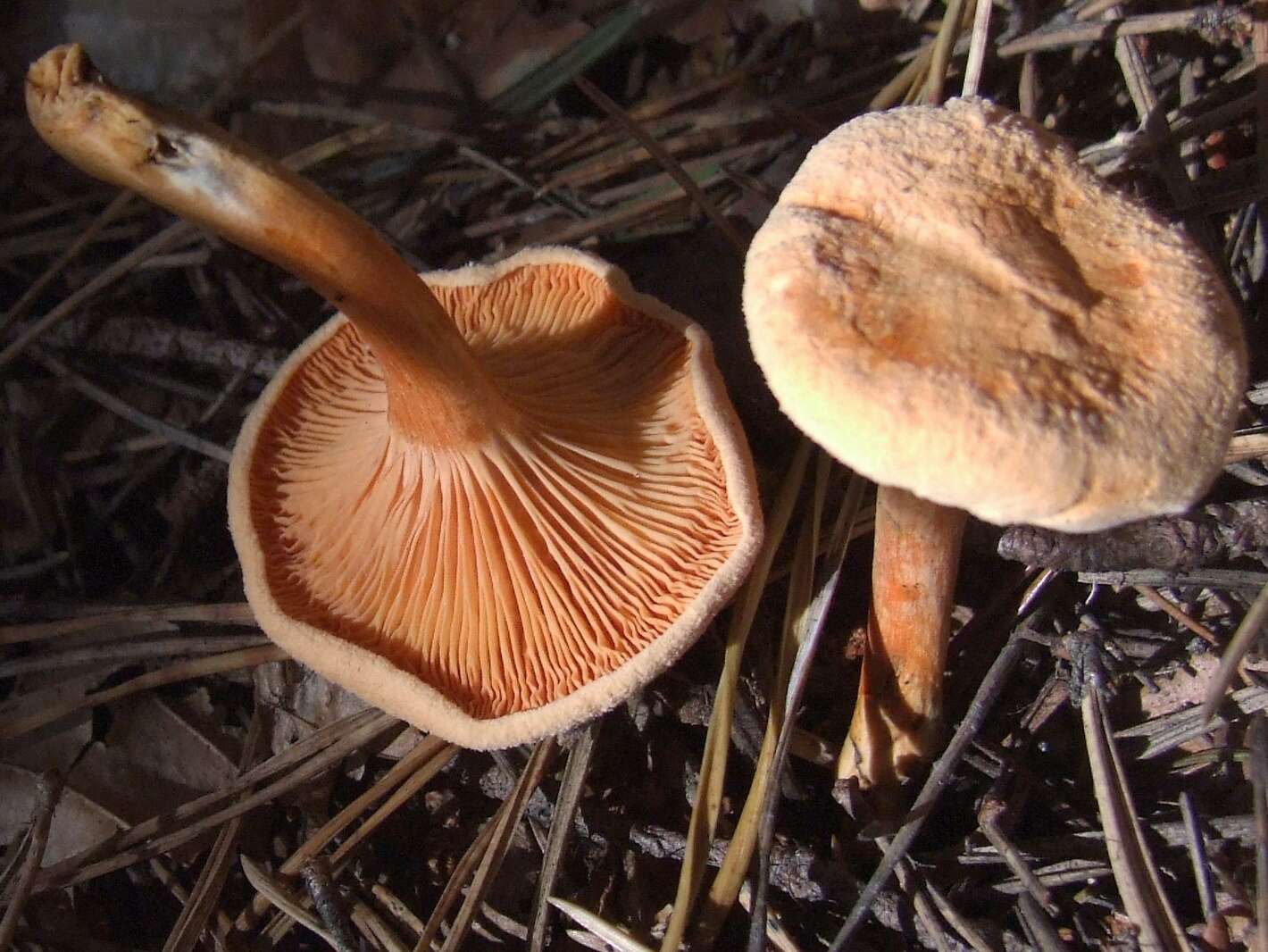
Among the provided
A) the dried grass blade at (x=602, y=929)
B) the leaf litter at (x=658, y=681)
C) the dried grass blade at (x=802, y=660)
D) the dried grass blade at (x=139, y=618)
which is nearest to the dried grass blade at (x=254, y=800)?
the leaf litter at (x=658, y=681)

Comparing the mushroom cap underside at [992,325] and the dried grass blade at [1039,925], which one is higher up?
the mushroom cap underside at [992,325]

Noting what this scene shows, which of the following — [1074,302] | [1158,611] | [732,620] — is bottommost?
[1158,611]

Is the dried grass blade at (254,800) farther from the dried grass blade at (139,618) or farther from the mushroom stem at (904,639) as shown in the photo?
the mushroom stem at (904,639)

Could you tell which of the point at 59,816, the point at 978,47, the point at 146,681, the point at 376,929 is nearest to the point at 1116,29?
the point at 978,47

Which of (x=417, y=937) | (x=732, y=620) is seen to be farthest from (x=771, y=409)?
(x=417, y=937)

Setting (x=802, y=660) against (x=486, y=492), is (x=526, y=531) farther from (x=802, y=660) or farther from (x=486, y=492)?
(x=802, y=660)

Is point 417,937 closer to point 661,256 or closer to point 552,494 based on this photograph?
point 552,494
